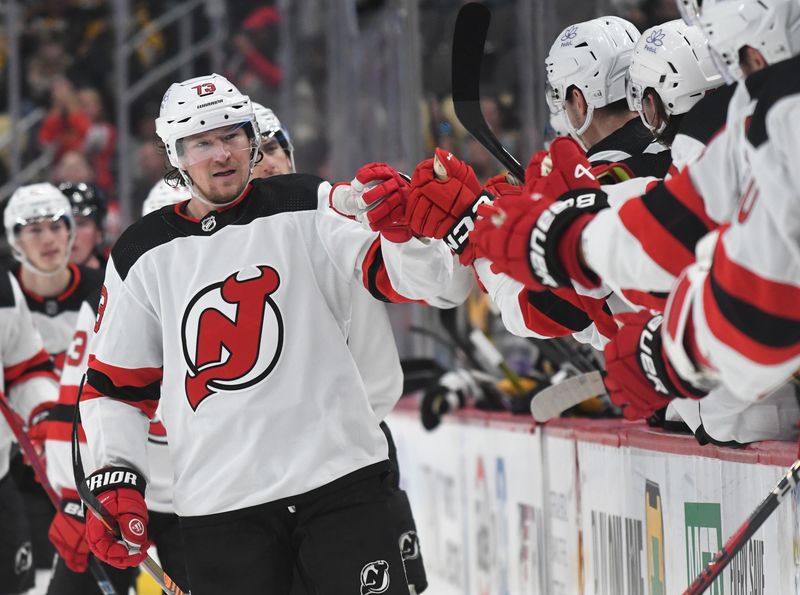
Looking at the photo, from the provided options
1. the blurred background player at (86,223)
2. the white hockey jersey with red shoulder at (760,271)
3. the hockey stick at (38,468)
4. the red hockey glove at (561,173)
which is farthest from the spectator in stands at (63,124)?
the white hockey jersey with red shoulder at (760,271)

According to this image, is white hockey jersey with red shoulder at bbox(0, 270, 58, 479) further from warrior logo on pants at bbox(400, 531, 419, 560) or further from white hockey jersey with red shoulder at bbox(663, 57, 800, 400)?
white hockey jersey with red shoulder at bbox(663, 57, 800, 400)

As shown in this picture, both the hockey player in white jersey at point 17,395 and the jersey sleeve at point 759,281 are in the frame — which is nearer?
the jersey sleeve at point 759,281

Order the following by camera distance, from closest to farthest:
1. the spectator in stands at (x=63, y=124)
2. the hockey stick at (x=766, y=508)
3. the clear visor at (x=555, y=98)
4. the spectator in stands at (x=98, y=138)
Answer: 1. the hockey stick at (x=766, y=508)
2. the clear visor at (x=555, y=98)
3. the spectator in stands at (x=98, y=138)
4. the spectator in stands at (x=63, y=124)

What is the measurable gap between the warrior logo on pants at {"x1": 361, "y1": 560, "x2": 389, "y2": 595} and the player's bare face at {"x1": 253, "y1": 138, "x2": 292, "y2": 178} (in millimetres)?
1136

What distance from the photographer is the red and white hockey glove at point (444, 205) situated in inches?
98.1

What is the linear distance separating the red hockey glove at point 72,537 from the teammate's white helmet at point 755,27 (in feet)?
6.62

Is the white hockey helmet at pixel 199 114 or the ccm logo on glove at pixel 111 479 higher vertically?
the white hockey helmet at pixel 199 114

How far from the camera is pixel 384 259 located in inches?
105

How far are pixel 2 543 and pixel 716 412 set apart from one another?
2.27m

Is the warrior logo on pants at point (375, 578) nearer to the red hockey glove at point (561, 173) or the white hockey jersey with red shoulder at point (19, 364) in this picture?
the red hockey glove at point (561, 173)

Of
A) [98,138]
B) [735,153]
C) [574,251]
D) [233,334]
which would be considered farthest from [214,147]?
[98,138]

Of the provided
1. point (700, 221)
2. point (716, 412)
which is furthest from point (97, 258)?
point (700, 221)

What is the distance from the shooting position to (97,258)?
4.87m

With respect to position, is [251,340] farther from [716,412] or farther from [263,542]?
[716,412]
